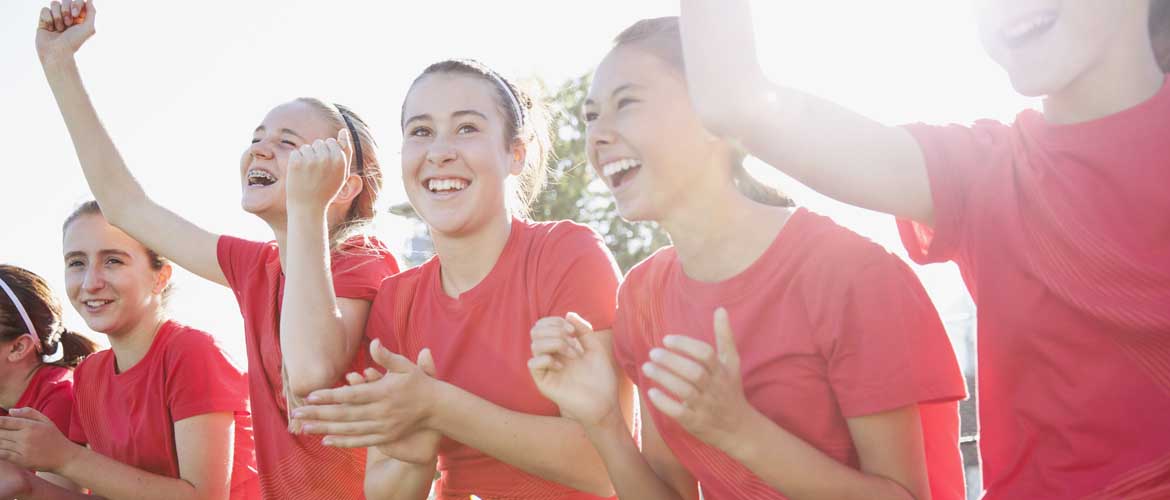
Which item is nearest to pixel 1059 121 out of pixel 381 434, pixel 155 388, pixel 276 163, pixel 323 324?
pixel 381 434

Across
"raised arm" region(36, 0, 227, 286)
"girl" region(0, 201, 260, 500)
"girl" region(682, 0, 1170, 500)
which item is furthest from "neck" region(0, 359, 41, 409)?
"girl" region(682, 0, 1170, 500)

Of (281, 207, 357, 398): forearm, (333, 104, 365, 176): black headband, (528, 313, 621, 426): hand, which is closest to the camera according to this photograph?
(528, 313, 621, 426): hand

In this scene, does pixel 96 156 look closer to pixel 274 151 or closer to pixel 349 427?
pixel 274 151

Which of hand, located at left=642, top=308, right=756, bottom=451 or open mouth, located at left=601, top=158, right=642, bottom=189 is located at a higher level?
open mouth, located at left=601, top=158, right=642, bottom=189

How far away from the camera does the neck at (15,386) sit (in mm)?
4488

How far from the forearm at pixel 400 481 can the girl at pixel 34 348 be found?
2.37 m

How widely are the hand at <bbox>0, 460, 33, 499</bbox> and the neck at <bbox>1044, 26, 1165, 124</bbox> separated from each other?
3.55 meters

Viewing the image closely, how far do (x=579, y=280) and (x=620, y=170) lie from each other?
453 millimetres

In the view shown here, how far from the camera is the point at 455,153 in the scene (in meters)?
2.81

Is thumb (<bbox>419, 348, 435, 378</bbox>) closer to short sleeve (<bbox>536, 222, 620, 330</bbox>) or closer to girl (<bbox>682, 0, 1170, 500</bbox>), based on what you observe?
short sleeve (<bbox>536, 222, 620, 330</bbox>)

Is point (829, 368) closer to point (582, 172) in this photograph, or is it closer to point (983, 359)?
point (983, 359)

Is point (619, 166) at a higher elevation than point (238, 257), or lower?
lower

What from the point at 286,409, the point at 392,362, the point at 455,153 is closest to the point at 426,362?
the point at 392,362

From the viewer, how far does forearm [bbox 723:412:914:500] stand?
178 centimetres
